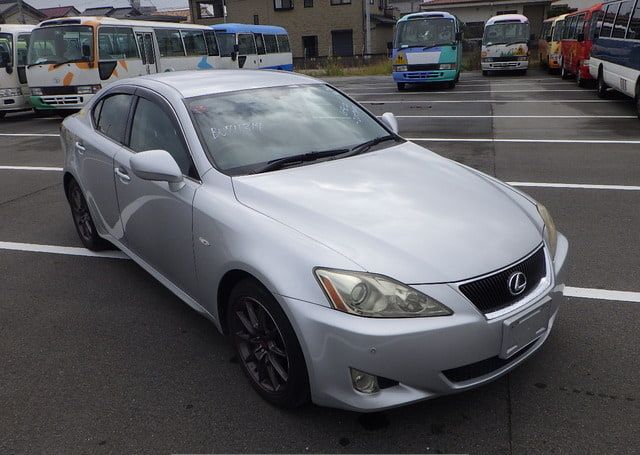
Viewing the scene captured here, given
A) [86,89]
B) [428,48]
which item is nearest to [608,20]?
[428,48]

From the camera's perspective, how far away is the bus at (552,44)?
2095 cm

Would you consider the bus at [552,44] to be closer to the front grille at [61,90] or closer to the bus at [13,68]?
the front grille at [61,90]

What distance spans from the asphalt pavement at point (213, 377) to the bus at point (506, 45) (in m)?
17.7

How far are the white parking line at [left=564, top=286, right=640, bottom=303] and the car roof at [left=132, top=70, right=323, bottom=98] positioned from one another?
237cm

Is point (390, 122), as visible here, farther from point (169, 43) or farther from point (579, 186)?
point (169, 43)

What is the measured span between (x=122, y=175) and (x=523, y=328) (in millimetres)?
Answer: 2735

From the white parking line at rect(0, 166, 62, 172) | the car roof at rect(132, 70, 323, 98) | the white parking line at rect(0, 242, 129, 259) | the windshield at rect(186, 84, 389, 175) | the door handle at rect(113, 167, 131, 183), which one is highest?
the car roof at rect(132, 70, 323, 98)

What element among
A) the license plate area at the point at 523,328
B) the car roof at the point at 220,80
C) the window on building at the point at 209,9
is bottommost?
the license plate area at the point at 523,328

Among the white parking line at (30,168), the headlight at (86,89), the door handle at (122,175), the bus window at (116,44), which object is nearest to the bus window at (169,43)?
the bus window at (116,44)

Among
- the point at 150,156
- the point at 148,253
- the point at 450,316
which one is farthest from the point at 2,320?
the point at 450,316

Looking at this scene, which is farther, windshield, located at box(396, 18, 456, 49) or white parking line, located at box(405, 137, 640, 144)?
windshield, located at box(396, 18, 456, 49)

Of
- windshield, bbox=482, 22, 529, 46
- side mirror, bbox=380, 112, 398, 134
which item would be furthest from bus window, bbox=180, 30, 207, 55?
side mirror, bbox=380, 112, 398, 134

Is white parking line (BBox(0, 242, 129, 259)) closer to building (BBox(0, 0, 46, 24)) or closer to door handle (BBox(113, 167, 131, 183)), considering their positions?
door handle (BBox(113, 167, 131, 183))

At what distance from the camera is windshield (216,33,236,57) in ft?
73.2
